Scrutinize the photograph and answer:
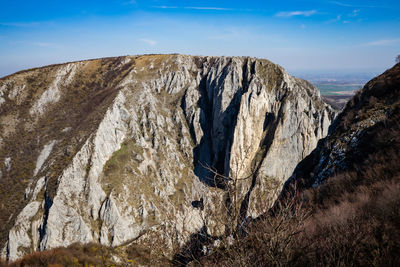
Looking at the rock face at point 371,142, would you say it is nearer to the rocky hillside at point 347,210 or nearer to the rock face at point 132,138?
the rocky hillside at point 347,210

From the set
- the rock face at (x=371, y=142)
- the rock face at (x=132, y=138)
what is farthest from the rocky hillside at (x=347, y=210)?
the rock face at (x=132, y=138)

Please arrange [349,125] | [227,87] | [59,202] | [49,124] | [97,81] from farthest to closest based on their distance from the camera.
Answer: [97,81] < [227,87] < [49,124] < [59,202] < [349,125]

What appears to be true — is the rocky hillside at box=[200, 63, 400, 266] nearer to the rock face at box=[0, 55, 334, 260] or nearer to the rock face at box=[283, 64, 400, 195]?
the rock face at box=[283, 64, 400, 195]

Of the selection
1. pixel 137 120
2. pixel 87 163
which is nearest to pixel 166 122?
pixel 137 120

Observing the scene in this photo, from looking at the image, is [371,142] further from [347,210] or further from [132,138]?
[132,138]

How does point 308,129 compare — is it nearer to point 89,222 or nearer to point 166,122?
point 166,122

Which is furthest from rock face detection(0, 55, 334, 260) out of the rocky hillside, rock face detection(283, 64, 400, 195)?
the rocky hillside
